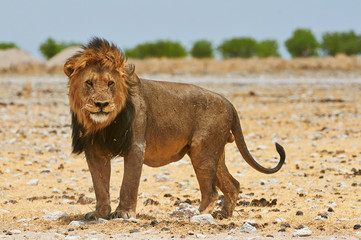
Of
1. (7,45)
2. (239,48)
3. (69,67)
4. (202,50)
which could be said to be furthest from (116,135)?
(202,50)

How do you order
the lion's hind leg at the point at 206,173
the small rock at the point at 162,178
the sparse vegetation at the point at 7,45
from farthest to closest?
the sparse vegetation at the point at 7,45
the small rock at the point at 162,178
the lion's hind leg at the point at 206,173

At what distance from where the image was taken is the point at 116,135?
6184 mm

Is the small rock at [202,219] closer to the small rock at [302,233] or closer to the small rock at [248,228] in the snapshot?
the small rock at [248,228]

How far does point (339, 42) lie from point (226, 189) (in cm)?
7730

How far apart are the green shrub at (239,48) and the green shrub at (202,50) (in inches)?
74.1

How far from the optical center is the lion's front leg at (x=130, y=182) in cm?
630

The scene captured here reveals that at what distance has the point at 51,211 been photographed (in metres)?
7.18

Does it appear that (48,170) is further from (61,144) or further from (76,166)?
(61,144)

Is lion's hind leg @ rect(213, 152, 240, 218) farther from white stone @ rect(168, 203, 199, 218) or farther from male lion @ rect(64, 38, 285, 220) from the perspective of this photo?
white stone @ rect(168, 203, 199, 218)

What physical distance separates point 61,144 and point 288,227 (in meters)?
7.21

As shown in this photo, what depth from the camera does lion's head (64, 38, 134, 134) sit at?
5.95 metres

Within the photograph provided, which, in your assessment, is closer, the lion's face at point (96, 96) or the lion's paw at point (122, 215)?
the lion's face at point (96, 96)

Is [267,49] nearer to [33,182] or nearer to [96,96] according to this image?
[33,182]

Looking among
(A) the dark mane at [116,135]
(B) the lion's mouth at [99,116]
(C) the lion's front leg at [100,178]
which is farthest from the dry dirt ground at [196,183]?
(B) the lion's mouth at [99,116]
